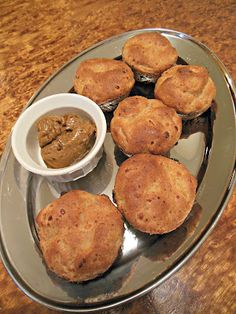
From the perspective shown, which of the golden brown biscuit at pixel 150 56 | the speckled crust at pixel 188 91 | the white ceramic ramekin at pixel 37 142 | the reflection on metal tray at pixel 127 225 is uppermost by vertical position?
the golden brown biscuit at pixel 150 56

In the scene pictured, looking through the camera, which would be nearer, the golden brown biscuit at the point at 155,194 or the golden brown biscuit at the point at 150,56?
the golden brown biscuit at the point at 155,194

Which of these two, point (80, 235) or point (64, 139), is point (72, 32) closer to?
point (64, 139)

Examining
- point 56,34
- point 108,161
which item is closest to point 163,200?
point 108,161

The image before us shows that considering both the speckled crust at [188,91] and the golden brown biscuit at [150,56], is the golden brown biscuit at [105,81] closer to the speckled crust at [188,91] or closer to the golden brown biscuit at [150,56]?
the golden brown biscuit at [150,56]

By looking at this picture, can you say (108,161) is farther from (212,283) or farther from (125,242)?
(212,283)

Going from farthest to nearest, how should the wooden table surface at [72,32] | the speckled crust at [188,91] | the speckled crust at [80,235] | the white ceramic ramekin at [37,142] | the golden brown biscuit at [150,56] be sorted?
the wooden table surface at [72,32] < the golden brown biscuit at [150,56] < the speckled crust at [188,91] < the white ceramic ramekin at [37,142] < the speckled crust at [80,235]

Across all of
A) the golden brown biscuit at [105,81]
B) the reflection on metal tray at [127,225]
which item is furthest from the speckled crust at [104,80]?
the reflection on metal tray at [127,225]

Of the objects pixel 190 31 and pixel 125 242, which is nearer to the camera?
pixel 125 242

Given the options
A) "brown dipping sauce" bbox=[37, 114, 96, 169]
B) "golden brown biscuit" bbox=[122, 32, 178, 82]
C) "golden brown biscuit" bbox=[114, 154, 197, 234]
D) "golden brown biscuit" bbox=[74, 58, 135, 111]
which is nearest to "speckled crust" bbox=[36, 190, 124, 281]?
"golden brown biscuit" bbox=[114, 154, 197, 234]
